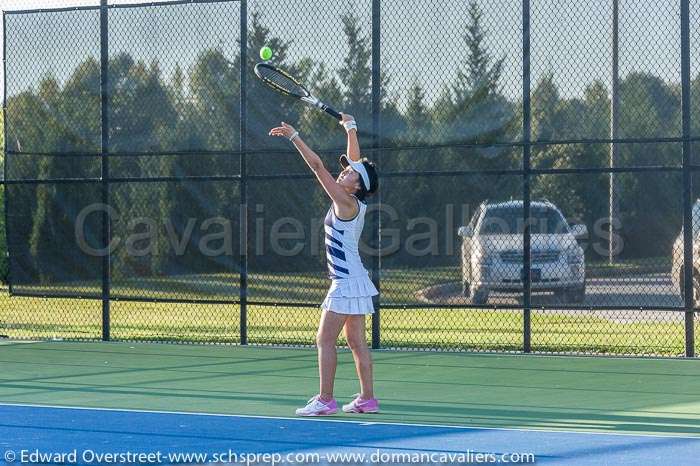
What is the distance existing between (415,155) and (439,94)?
2.12 feet

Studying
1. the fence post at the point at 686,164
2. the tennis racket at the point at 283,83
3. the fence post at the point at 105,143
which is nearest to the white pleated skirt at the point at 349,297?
the tennis racket at the point at 283,83

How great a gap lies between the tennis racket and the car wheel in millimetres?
2719

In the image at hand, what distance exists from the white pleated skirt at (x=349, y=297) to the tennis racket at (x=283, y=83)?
1171 mm

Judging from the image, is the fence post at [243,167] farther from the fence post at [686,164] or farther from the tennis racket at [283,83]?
the fence post at [686,164]

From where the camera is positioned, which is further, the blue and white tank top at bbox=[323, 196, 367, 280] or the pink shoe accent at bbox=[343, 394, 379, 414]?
the pink shoe accent at bbox=[343, 394, 379, 414]

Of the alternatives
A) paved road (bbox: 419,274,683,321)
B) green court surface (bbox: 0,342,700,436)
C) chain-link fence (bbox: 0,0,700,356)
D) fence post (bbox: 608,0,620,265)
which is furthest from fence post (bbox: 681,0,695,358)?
green court surface (bbox: 0,342,700,436)

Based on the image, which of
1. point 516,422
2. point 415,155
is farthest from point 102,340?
point 516,422

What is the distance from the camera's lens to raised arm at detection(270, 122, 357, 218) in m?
9.38

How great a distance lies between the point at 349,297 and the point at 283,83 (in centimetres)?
395

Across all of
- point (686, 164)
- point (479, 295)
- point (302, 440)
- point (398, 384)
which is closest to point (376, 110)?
point (479, 295)

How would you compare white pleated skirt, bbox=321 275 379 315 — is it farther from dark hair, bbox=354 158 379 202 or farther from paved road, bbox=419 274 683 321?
paved road, bbox=419 274 683 321

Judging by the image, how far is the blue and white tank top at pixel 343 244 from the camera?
9.58 metres

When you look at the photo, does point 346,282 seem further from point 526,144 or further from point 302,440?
point 526,144

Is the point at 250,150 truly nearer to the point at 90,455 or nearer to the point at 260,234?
the point at 260,234
